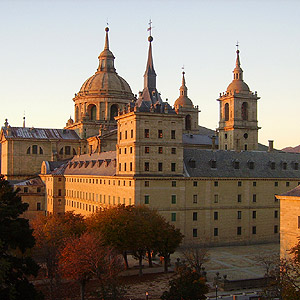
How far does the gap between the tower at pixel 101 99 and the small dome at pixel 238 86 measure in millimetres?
28273

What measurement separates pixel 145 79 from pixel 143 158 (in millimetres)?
14431

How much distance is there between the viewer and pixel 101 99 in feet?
391

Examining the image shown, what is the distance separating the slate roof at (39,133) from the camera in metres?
110

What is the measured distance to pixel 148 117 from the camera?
6975 centimetres

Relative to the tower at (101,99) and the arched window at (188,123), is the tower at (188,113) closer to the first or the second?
the arched window at (188,123)

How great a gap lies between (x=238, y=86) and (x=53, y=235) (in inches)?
2392

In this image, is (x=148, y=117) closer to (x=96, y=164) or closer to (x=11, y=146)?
(x=96, y=164)

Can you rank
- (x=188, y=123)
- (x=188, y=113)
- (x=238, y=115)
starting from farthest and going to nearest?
(x=188, y=123), (x=188, y=113), (x=238, y=115)

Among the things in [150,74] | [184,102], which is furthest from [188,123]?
[150,74]

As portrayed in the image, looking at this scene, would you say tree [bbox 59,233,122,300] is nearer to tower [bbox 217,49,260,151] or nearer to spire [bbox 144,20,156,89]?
spire [bbox 144,20,156,89]

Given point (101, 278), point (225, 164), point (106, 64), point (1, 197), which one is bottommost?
point (101, 278)

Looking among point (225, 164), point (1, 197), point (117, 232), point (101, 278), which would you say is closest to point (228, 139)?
point (225, 164)

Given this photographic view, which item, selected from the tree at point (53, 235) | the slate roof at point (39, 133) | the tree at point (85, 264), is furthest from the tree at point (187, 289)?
the slate roof at point (39, 133)

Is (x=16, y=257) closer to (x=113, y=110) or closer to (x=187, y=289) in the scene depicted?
(x=187, y=289)
